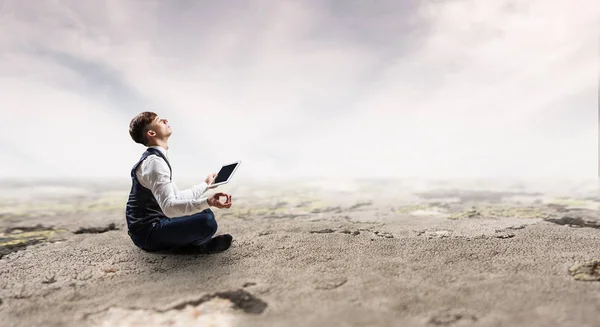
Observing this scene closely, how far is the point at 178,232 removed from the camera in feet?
7.28

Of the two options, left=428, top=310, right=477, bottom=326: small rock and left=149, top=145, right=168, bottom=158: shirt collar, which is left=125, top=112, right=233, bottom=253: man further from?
left=428, top=310, right=477, bottom=326: small rock

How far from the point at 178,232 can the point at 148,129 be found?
1.93ft

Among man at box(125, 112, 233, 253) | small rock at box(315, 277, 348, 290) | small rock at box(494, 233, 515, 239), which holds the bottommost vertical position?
small rock at box(315, 277, 348, 290)

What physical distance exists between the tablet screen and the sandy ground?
1.43 feet

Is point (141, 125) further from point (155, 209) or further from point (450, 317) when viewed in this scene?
point (450, 317)

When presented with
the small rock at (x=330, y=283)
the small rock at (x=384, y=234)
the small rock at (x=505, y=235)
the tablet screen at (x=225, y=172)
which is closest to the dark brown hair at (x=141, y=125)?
the tablet screen at (x=225, y=172)

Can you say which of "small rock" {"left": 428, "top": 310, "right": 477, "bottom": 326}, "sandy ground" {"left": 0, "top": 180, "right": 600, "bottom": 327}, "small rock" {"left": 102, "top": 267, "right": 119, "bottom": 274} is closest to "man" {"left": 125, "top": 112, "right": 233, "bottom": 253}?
"sandy ground" {"left": 0, "top": 180, "right": 600, "bottom": 327}

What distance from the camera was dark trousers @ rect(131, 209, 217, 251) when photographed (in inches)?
86.9

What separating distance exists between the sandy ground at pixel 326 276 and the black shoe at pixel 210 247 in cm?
6

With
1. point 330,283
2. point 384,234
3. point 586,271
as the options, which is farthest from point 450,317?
point 384,234

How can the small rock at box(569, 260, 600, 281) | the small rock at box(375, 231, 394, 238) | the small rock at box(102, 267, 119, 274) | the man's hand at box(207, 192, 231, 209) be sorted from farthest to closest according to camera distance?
1. the small rock at box(375, 231, 394, 238)
2. the small rock at box(102, 267, 119, 274)
3. the man's hand at box(207, 192, 231, 209)
4. the small rock at box(569, 260, 600, 281)

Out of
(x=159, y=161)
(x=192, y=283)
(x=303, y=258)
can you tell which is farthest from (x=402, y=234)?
(x=159, y=161)

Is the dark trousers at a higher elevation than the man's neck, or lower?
lower

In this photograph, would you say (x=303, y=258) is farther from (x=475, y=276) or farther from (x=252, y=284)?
(x=475, y=276)
